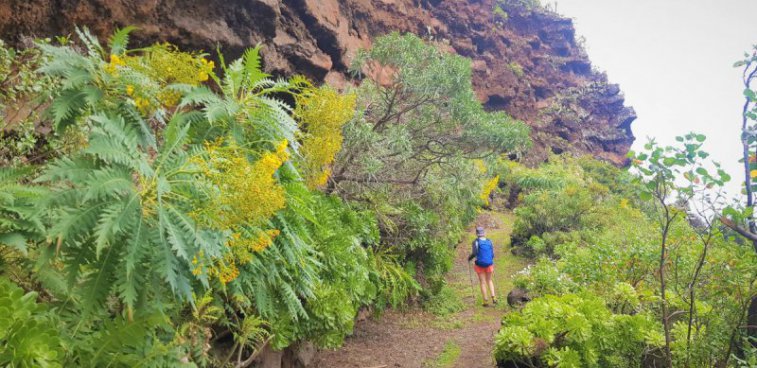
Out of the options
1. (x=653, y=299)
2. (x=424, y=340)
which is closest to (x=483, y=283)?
(x=424, y=340)

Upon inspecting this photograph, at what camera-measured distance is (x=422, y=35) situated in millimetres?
19875

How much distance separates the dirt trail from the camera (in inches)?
238

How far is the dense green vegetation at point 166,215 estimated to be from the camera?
90.5 inches

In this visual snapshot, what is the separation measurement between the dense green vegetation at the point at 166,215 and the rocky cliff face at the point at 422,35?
1.40 meters

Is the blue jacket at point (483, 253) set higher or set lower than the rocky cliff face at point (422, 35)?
lower

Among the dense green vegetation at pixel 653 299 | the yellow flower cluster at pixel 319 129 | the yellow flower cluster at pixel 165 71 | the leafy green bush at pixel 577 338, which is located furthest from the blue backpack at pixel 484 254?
the yellow flower cluster at pixel 165 71

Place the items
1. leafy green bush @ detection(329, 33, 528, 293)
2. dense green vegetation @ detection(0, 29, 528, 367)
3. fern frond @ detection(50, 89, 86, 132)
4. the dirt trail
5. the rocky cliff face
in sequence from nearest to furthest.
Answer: dense green vegetation @ detection(0, 29, 528, 367) < fern frond @ detection(50, 89, 86, 132) < the rocky cliff face < the dirt trail < leafy green bush @ detection(329, 33, 528, 293)

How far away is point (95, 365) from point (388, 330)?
5.51 meters

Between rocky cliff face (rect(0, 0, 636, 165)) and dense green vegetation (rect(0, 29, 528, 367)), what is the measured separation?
140 cm

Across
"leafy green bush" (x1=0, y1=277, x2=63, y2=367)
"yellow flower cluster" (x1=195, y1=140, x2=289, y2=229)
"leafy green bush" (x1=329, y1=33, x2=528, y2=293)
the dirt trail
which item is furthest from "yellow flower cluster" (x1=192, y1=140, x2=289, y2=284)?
"leafy green bush" (x1=329, y1=33, x2=528, y2=293)

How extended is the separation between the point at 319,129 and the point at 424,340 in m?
3.85

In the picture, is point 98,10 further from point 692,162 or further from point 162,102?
point 692,162

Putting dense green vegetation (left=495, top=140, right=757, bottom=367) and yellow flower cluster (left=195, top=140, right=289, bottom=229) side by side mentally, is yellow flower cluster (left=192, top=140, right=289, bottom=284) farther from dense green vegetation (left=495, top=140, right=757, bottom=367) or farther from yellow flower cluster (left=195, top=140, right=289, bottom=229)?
dense green vegetation (left=495, top=140, right=757, bottom=367)

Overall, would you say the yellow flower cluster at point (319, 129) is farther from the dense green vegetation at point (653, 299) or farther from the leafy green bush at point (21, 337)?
the leafy green bush at point (21, 337)
